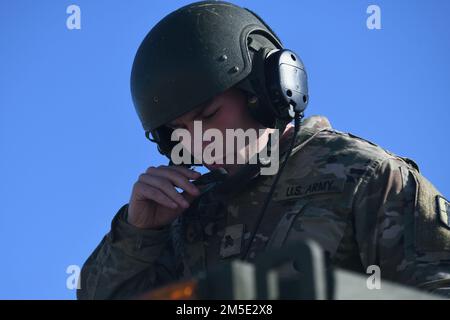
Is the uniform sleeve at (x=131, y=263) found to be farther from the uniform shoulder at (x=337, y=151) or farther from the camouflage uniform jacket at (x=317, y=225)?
the uniform shoulder at (x=337, y=151)

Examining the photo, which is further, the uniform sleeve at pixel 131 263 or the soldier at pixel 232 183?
the uniform sleeve at pixel 131 263

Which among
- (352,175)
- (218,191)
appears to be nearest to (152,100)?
(218,191)

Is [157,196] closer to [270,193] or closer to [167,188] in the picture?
[167,188]

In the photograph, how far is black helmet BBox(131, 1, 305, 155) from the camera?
447 cm

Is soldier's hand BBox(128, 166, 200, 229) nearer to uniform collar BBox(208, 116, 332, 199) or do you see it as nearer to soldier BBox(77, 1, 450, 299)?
soldier BBox(77, 1, 450, 299)

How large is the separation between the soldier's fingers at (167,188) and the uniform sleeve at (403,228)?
2.58 feet

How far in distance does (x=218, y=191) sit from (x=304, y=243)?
2738 mm

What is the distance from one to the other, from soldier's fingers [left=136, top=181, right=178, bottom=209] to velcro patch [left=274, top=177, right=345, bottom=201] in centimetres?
47

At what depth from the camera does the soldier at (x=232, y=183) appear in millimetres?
4008

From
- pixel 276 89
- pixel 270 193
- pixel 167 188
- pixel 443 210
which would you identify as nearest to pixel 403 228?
pixel 443 210

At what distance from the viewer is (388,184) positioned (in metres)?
4.00

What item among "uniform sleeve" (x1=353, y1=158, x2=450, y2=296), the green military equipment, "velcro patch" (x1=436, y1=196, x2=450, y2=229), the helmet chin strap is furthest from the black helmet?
"velcro patch" (x1=436, y1=196, x2=450, y2=229)

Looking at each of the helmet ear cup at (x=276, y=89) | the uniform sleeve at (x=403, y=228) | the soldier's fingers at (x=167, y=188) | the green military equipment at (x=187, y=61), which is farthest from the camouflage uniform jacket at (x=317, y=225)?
the green military equipment at (x=187, y=61)

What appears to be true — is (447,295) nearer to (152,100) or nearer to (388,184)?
(388,184)
